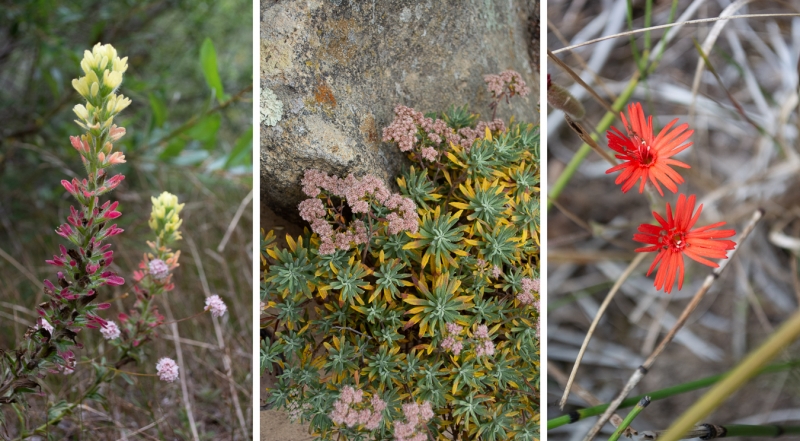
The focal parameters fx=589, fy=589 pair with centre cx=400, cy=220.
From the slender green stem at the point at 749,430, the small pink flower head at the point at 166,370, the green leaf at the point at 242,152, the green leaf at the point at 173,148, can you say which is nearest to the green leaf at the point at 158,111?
the green leaf at the point at 173,148

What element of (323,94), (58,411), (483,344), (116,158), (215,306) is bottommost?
(58,411)

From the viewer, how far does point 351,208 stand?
2.12 feet

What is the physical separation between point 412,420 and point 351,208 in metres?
0.25

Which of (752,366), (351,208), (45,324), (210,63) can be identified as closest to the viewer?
(752,366)

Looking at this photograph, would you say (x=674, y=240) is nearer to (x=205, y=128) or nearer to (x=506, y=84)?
(x=506, y=84)

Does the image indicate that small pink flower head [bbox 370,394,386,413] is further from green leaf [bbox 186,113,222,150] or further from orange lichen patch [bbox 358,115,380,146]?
green leaf [bbox 186,113,222,150]

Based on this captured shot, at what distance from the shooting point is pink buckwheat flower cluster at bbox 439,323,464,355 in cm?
67

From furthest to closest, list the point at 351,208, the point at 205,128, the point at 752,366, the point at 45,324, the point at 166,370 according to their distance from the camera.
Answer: the point at 205,128, the point at 166,370, the point at 45,324, the point at 351,208, the point at 752,366

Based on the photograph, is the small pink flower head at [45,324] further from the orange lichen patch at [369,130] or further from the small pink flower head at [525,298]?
the small pink flower head at [525,298]

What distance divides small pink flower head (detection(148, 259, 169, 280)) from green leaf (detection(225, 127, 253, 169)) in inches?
17.7

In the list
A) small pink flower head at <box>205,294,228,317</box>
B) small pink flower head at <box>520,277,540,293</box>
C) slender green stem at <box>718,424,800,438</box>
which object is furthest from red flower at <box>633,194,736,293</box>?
small pink flower head at <box>205,294,228,317</box>

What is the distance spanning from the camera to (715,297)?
1621 mm

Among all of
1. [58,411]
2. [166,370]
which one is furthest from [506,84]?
[58,411]

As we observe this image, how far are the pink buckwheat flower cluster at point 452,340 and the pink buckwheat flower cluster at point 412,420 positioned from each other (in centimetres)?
7
